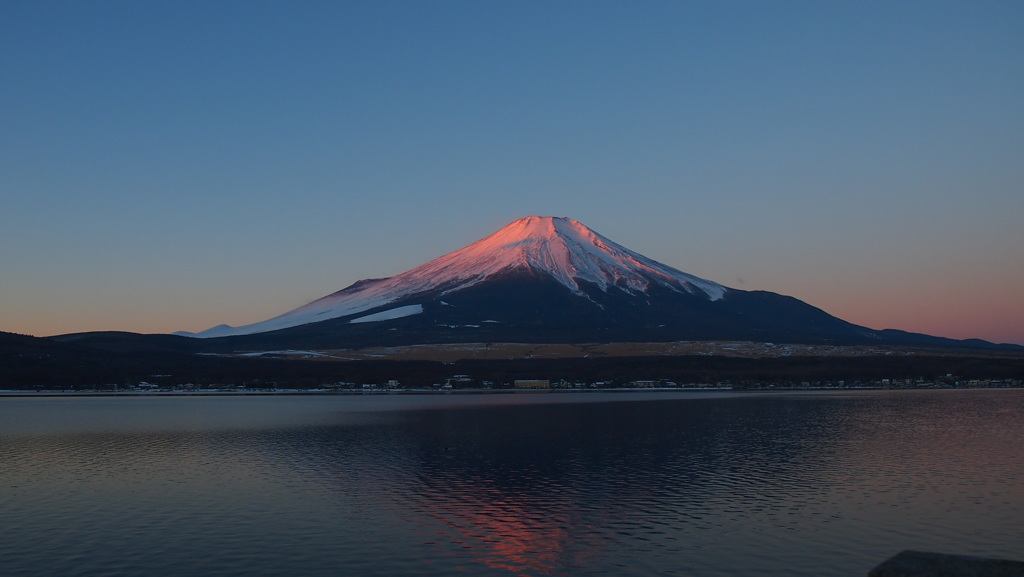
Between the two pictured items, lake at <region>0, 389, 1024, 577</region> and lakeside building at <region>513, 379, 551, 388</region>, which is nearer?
lake at <region>0, 389, 1024, 577</region>

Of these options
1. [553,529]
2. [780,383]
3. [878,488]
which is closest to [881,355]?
[780,383]

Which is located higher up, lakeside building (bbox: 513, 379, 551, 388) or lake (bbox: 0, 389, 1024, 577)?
lakeside building (bbox: 513, 379, 551, 388)

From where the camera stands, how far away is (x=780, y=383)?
132m

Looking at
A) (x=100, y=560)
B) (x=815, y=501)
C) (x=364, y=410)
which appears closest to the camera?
(x=100, y=560)

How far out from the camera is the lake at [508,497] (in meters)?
22.2

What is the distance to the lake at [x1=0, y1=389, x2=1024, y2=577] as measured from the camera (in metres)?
22.2

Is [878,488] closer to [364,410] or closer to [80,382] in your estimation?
[364,410]

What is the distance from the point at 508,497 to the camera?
103ft

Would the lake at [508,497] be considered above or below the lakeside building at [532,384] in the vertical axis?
below

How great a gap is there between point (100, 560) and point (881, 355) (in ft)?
541

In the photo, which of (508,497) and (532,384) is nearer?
(508,497)

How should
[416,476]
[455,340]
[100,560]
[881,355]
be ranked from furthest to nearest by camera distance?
[455,340], [881,355], [416,476], [100,560]

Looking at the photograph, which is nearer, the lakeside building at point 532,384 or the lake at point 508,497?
the lake at point 508,497

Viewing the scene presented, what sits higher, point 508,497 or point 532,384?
point 532,384
